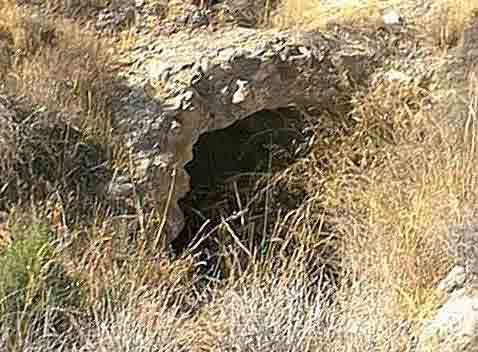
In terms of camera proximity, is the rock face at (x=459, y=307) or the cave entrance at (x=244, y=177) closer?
the rock face at (x=459, y=307)

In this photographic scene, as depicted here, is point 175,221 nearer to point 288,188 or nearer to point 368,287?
point 288,188

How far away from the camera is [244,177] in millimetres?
5598

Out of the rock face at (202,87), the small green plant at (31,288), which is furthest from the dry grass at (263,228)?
the rock face at (202,87)

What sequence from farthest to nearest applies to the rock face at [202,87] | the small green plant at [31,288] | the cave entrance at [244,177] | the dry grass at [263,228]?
the cave entrance at [244,177] < the rock face at [202,87] < the dry grass at [263,228] < the small green plant at [31,288]

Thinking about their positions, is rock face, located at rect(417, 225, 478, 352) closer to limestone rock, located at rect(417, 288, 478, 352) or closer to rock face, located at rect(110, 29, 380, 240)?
limestone rock, located at rect(417, 288, 478, 352)

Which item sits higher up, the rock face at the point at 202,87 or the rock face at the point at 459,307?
the rock face at the point at 202,87

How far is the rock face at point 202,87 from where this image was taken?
4.86 meters

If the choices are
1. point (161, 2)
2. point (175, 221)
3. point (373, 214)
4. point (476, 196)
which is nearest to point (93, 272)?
point (175, 221)

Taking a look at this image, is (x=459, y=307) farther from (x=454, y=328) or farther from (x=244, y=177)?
(x=244, y=177)

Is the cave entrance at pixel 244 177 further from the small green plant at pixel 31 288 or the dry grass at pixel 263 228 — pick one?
the small green plant at pixel 31 288

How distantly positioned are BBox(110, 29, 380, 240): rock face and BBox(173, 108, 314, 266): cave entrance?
0.70 ft

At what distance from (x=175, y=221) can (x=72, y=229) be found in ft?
2.39

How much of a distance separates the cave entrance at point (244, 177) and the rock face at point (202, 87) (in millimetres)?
213

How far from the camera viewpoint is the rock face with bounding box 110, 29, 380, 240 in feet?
16.0
